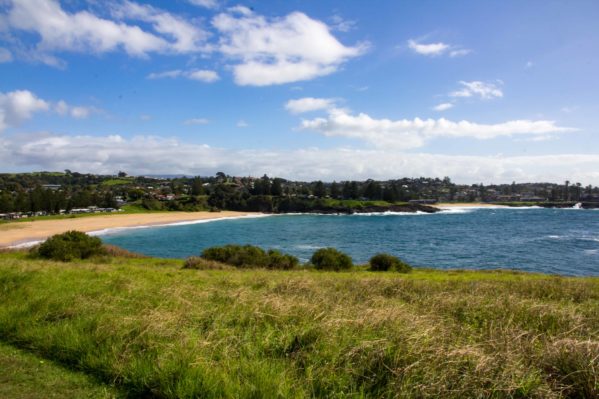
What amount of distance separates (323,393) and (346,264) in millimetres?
24420

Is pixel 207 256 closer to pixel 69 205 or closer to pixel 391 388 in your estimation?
pixel 391 388

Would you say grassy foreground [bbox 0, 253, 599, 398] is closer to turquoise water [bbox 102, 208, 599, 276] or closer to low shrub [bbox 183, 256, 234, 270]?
low shrub [bbox 183, 256, 234, 270]

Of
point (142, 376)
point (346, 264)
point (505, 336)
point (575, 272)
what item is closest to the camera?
point (142, 376)

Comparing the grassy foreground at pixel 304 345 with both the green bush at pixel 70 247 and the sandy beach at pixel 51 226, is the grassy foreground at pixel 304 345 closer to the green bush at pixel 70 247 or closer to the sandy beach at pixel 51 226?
the green bush at pixel 70 247

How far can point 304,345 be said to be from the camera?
6.30 m

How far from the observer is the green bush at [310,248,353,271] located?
93.0 feet

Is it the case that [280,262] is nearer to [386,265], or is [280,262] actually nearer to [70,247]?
[386,265]

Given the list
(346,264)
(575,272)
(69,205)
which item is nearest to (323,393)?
(346,264)

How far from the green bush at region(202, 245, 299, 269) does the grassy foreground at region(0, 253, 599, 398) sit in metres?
18.8

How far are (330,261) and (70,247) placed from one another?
18877 millimetres

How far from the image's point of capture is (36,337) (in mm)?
7070

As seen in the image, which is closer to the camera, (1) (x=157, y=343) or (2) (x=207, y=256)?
(1) (x=157, y=343)

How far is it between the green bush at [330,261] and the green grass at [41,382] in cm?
2282

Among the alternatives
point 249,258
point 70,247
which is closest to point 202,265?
point 249,258
